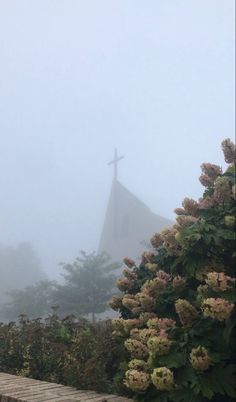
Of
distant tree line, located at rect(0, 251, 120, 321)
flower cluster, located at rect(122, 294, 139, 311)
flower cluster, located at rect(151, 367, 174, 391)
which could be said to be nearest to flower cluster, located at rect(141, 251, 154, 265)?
flower cluster, located at rect(122, 294, 139, 311)

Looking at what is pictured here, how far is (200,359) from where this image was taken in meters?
2.81

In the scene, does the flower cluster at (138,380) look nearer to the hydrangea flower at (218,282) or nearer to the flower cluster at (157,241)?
the hydrangea flower at (218,282)

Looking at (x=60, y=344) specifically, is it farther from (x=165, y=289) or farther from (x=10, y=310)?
(x=10, y=310)

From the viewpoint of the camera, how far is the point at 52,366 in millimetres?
5000

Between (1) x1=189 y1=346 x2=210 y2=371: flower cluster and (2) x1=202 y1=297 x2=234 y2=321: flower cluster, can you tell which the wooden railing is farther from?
(2) x1=202 y1=297 x2=234 y2=321: flower cluster

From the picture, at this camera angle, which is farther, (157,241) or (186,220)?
(157,241)

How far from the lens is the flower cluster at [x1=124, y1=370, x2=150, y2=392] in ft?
10.1

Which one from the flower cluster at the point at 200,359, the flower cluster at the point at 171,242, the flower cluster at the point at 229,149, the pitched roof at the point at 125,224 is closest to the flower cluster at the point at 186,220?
the flower cluster at the point at 171,242

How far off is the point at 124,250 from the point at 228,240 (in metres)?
64.8

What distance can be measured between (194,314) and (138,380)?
0.55m

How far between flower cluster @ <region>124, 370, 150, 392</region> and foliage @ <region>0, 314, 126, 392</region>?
79 cm

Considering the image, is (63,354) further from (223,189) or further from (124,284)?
(223,189)

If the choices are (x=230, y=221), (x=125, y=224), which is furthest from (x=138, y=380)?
(x=125, y=224)

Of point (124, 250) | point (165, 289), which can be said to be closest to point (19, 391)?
point (165, 289)
